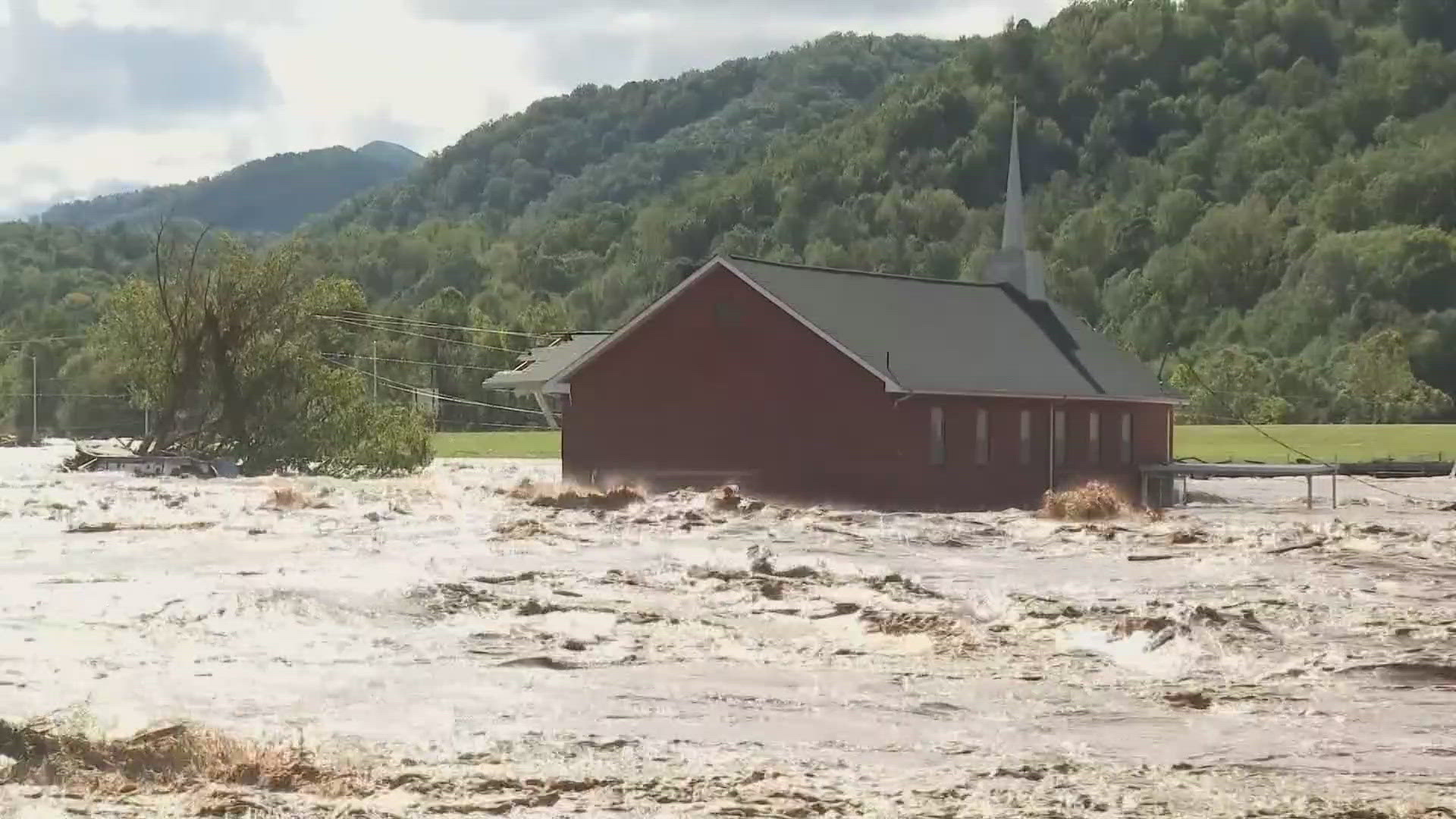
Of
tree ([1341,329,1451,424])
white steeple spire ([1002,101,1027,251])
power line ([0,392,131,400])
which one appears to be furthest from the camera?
power line ([0,392,131,400])

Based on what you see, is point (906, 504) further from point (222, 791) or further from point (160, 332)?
point (222, 791)

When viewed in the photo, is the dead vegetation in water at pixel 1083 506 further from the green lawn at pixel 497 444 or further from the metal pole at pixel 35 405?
the metal pole at pixel 35 405

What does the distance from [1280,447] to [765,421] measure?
4643 cm

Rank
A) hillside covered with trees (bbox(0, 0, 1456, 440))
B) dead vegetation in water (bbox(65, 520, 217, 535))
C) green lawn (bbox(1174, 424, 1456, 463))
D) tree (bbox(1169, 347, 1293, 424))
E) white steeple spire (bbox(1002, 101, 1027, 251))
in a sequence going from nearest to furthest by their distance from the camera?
dead vegetation in water (bbox(65, 520, 217, 535))
white steeple spire (bbox(1002, 101, 1027, 251))
green lawn (bbox(1174, 424, 1456, 463))
tree (bbox(1169, 347, 1293, 424))
hillside covered with trees (bbox(0, 0, 1456, 440))

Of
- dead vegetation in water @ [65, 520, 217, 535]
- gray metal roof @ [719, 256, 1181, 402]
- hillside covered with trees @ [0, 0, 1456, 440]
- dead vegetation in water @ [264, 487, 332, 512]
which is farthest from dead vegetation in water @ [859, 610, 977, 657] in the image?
hillside covered with trees @ [0, 0, 1456, 440]

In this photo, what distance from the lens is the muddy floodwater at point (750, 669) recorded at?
11531mm

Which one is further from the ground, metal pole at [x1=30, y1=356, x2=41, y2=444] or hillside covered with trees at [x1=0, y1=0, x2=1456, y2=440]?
hillside covered with trees at [x1=0, y1=0, x2=1456, y2=440]

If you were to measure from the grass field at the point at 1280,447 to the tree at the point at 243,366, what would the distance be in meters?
34.4

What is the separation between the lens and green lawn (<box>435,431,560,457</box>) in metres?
91.2

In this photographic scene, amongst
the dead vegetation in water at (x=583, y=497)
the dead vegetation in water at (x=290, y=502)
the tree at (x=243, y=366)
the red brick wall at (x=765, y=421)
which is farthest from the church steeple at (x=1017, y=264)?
the dead vegetation in water at (x=290, y=502)

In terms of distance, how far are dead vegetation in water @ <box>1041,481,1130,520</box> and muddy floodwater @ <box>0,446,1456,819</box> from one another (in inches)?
314

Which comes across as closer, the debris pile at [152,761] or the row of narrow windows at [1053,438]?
the debris pile at [152,761]

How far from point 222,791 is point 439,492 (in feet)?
113

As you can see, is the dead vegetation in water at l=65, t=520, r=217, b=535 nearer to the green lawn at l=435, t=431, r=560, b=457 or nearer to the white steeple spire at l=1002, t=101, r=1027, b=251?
the white steeple spire at l=1002, t=101, r=1027, b=251
